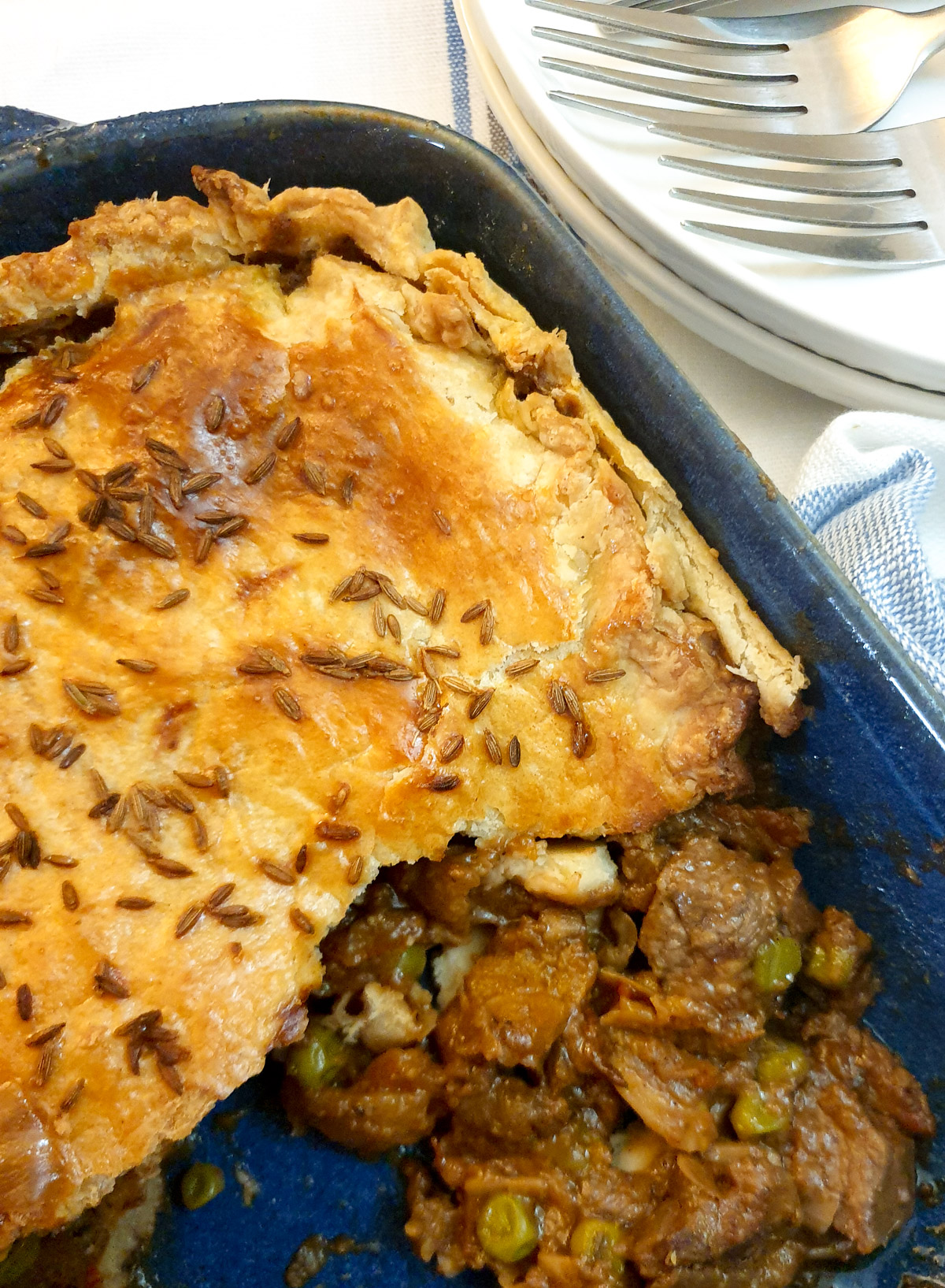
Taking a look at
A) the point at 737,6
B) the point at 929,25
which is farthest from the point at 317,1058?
the point at 929,25

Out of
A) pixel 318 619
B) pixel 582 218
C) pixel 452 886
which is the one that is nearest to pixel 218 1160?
pixel 452 886

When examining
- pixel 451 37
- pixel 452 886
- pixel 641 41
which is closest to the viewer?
pixel 452 886

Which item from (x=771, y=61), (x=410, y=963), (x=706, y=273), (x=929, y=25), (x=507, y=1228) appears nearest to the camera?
(x=507, y=1228)

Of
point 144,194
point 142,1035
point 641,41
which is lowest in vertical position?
point 142,1035

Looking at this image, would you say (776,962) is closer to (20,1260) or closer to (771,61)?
(20,1260)

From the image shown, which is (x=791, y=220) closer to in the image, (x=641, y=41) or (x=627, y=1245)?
(x=641, y=41)

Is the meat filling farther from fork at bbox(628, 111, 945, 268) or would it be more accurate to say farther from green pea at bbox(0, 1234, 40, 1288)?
fork at bbox(628, 111, 945, 268)
